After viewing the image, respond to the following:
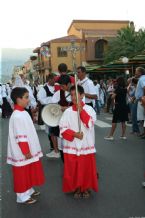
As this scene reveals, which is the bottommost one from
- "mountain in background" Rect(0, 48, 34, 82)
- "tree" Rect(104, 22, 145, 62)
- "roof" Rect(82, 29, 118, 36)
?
"mountain in background" Rect(0, 48, 34, 82)

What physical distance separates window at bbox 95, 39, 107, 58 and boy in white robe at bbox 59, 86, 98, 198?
4852cm

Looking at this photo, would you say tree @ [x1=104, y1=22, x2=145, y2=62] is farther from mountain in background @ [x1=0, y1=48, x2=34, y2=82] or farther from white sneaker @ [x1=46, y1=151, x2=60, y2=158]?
white sneaker @ [x1=46, y1=151, x2=60, y2=158]

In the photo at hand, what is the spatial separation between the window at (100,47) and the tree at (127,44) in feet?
19.1

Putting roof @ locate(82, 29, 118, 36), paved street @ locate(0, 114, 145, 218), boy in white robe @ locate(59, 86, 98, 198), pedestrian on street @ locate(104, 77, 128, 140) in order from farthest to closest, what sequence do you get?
roof @ locate(82, 29, 118, 36)
pedestrian on street @ locate(104, 77, 128, 140)
boy in white robe @ locate(59, 86, 98, 198)
paved street @ locate(0, 114, 145, 218)

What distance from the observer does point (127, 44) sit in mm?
44031

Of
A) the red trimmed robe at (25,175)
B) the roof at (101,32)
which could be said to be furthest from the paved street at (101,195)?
the roof at (101,32)

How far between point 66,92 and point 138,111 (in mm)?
4432

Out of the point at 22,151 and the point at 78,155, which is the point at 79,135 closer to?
the point at 78,155

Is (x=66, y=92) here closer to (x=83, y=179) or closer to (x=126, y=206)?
(x=83, y=179)

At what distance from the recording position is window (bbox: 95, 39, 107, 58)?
171ft

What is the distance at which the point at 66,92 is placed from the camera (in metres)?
5.80

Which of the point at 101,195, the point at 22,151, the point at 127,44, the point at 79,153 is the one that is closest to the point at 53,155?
the point at 101,195

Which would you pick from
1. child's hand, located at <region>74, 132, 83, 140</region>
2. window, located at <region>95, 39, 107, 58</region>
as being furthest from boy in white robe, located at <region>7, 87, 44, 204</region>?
window, located at <region>95, 39, 107, 58</region>

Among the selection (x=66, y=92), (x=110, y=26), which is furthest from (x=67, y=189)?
(x=110, y=26)
